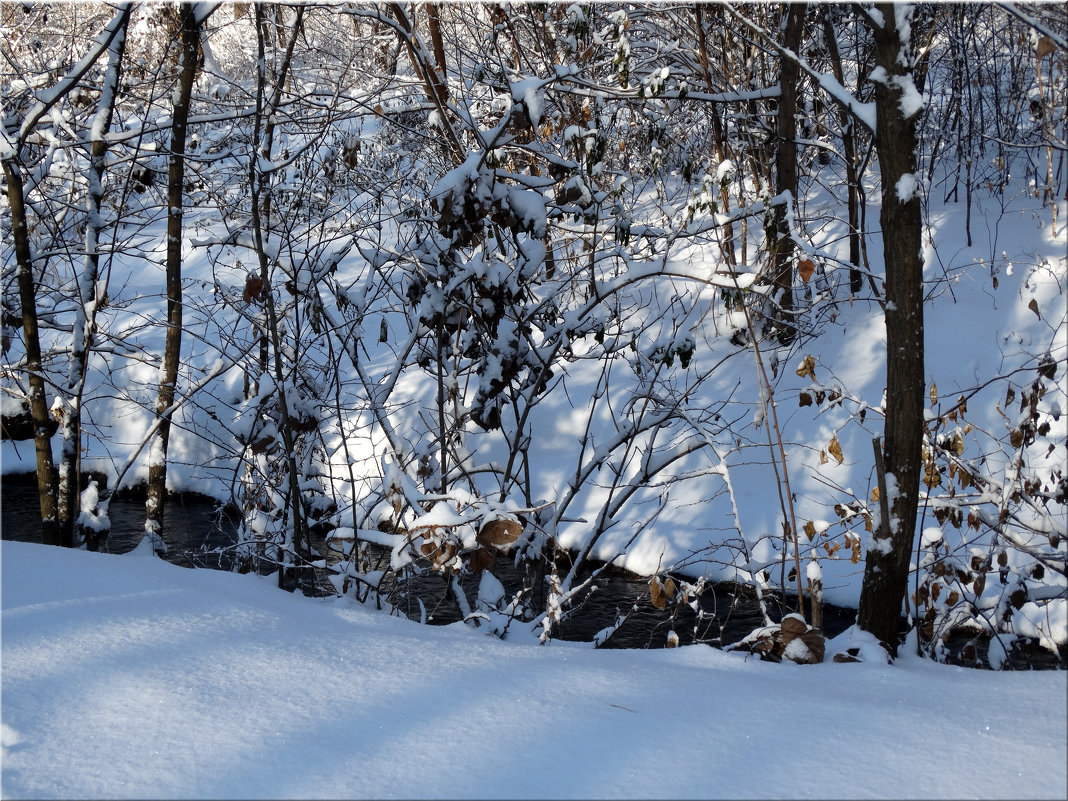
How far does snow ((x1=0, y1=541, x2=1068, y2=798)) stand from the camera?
4.74 feet

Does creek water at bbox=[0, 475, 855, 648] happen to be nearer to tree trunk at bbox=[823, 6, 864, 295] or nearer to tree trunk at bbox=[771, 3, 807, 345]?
tree trunk at bbox=[771, 3, 807, 345]

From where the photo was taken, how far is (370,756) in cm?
153

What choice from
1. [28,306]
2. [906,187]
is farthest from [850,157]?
[28,306]

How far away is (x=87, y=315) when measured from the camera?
4469 millimetres

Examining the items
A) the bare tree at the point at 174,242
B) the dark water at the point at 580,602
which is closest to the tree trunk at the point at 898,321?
the dark water at the point at 580,602

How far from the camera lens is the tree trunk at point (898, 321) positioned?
2826 millimetres

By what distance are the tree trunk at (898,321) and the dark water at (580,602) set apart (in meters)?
1.01

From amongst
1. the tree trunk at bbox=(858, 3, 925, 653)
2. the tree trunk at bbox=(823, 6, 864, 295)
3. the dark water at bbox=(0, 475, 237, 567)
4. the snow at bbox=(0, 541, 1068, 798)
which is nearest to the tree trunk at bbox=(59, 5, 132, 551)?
the dark water at bbox=(0, 475, 237, 567)

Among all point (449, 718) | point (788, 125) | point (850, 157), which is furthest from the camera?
point (850, 157)

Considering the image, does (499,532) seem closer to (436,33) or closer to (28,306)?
(28,306)

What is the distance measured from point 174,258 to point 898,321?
3.96 meters

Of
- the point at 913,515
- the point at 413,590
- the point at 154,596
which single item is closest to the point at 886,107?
the point at 913,515

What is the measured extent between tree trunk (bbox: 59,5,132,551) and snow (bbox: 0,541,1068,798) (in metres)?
2.39

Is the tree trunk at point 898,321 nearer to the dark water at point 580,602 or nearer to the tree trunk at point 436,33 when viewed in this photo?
the dark water at point 580,602
